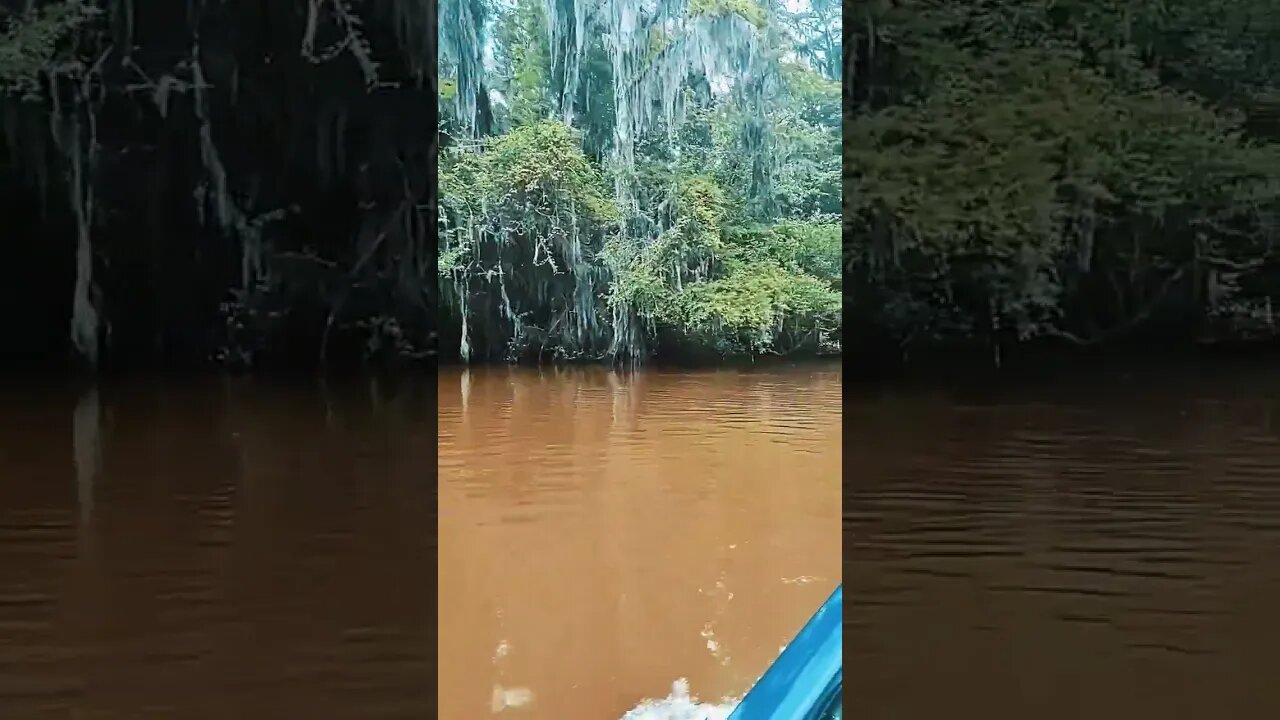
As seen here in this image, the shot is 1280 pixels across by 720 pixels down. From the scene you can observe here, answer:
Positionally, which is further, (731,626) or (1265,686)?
(731,626)

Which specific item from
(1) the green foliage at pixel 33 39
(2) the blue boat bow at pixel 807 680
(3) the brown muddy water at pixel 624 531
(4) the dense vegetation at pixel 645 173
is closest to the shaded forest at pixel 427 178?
(1) the green foliage at pixel 33 39

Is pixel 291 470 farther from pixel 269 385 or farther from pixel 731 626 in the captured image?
pixel 731 626

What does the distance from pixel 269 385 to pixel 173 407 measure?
0.35 ft

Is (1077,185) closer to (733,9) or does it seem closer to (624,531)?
(624,531)

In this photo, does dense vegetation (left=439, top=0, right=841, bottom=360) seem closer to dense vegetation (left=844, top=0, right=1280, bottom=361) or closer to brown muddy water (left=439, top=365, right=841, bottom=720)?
brown muddy water (left=439, top=365, right=841, bottom=720)

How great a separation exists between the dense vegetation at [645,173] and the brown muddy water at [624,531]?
265mm

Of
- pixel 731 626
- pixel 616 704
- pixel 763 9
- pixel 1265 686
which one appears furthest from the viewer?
pixel 763 9

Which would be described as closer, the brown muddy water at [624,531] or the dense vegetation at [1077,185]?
the dense vegetation at [1077,185]

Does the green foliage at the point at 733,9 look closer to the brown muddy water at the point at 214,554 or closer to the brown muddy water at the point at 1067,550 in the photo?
the brown muddy water at the point at 1067,550

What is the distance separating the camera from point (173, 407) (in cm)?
93

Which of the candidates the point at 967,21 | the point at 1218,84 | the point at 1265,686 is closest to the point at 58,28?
the point at 967,21

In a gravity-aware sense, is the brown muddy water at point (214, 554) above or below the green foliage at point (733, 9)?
below

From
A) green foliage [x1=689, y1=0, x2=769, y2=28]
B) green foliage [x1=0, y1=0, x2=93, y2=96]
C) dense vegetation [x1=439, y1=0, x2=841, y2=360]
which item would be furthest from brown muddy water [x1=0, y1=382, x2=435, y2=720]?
green foliage [x1=689, y1=0, x2=769, y2=28]

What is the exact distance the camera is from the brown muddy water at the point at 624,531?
1721mm
